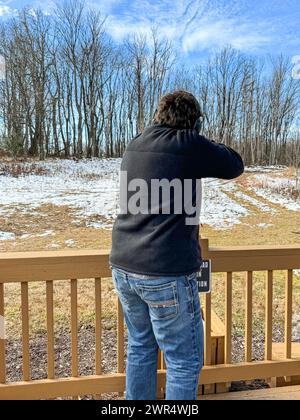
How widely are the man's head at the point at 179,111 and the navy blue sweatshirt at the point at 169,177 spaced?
3cm

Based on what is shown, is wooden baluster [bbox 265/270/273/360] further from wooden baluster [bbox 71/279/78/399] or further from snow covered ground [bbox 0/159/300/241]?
snow covered ground [bbox 0/159/300/241]

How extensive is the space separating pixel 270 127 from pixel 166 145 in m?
20.6

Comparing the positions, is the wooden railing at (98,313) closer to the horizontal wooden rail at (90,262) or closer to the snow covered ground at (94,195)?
the horizontal wooden rail at (90,262)

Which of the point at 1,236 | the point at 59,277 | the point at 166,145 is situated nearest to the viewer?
the point at 166,145

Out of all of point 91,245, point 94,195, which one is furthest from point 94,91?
point 91,245

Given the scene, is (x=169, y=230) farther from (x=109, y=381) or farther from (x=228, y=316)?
(x=109, y=381)

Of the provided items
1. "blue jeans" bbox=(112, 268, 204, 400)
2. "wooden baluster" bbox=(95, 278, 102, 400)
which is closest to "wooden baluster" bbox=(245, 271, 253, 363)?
"blue jeans" bbox=(112, 268, 204, 400)

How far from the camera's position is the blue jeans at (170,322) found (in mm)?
1147

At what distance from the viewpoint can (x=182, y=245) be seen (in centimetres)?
115

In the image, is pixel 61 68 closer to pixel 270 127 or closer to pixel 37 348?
pixel 270 127

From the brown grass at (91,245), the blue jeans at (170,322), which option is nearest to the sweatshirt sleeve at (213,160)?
the blue jeans at (170,322)

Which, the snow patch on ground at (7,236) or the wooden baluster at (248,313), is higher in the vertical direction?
the wooden baluster at (248,313)

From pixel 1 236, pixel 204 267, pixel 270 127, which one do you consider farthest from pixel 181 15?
pixel 270 127

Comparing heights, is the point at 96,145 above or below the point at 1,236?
above
